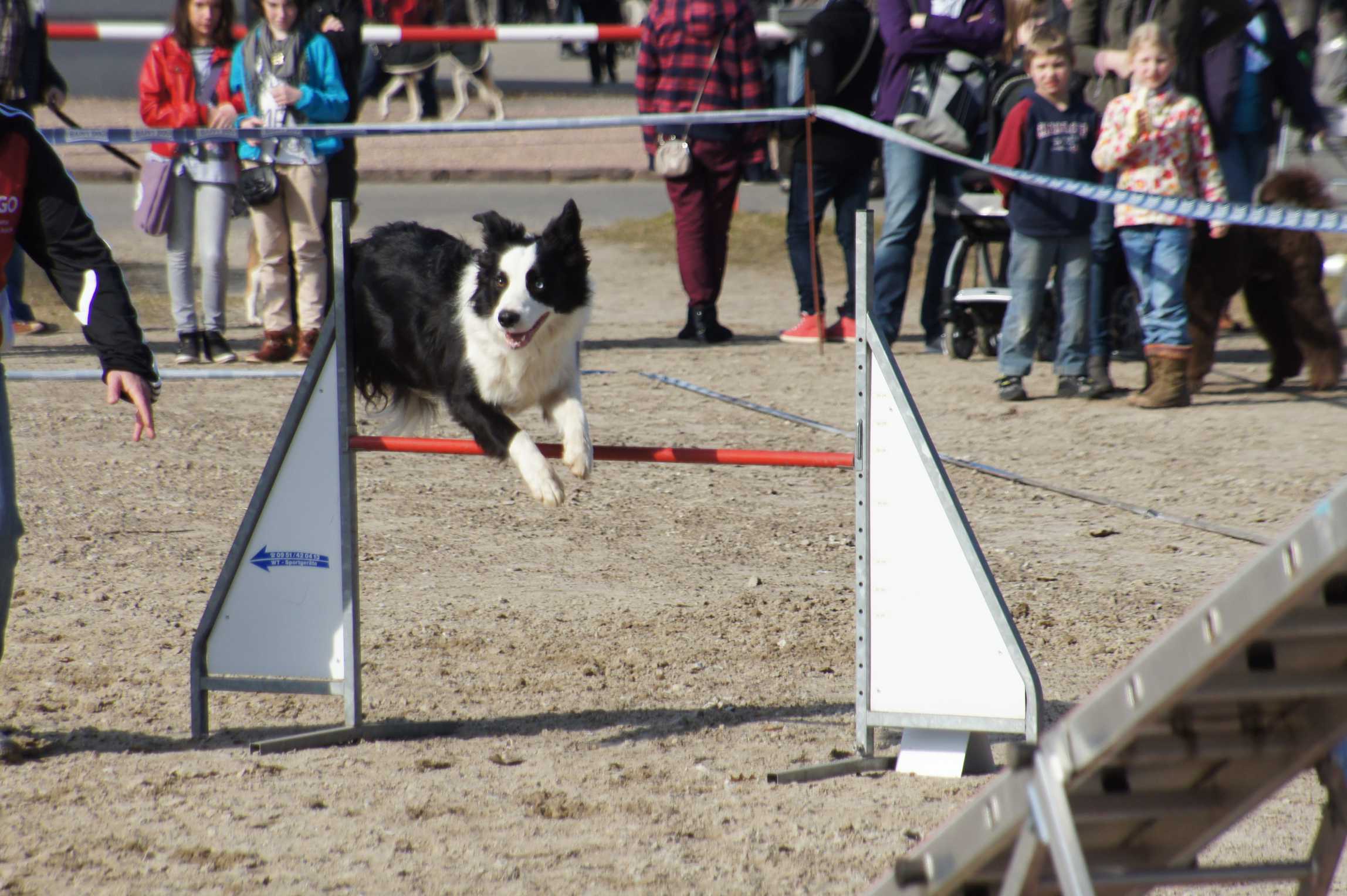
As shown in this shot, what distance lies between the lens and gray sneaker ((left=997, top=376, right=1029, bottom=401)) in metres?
7.64

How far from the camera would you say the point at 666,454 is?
3.77m

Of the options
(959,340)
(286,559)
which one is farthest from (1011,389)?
(286,559)

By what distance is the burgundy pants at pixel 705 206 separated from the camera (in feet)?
28.5

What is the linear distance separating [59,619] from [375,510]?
1.53 meters

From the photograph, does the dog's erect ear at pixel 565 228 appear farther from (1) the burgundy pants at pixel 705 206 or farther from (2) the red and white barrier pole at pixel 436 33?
(2) the red and white barrier pole at pixel 436 33

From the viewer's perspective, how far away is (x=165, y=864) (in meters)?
3.08

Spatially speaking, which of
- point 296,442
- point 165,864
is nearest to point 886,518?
point 296,442

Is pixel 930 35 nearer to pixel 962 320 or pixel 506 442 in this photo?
pixel 962 320

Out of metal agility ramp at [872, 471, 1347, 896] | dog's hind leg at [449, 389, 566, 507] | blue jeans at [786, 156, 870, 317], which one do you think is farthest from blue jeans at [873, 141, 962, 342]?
metal agility ramp at [872, 471, 1347, 896]

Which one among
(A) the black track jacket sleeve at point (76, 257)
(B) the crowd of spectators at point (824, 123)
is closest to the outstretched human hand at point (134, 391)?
(A) the black track jacket sleeve at point (76, 257)

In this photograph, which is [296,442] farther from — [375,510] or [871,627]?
[375,510]

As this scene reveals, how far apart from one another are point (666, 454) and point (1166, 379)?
4470 mm

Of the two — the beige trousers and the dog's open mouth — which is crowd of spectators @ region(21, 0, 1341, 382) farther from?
the dog's open mouth

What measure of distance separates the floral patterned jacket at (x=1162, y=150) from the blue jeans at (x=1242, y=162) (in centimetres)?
117
